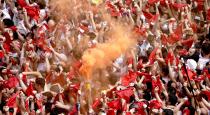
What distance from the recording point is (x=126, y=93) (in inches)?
214

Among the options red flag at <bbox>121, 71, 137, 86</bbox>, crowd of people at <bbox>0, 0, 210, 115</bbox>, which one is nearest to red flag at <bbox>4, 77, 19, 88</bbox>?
crowd of people at <bbox>0, 0, 210, 115</bbox>

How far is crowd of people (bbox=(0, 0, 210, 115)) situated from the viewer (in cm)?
540

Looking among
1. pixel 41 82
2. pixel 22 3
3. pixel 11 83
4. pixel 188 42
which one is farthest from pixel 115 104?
pixel 22 3

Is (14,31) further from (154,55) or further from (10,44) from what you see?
(154,55)

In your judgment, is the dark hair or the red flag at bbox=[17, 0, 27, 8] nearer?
the dark hair

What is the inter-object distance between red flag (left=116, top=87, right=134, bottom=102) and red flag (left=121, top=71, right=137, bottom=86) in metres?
0.19

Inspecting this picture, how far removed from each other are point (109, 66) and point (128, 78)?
0.46 m

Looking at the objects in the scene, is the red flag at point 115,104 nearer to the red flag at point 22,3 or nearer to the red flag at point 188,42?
the red flag at point 188,42

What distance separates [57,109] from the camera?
17.8ft

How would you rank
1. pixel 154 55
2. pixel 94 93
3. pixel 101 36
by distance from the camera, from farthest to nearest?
pixel 101 36, pixel 154 55, pixel 94 93

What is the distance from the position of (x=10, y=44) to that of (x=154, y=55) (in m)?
1.95

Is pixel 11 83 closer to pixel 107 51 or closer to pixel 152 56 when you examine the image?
pixel 107 51

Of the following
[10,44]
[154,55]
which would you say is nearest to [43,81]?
[10,44]

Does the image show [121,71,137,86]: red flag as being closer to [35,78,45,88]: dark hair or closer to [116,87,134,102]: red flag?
[116,87,134,102]: red flag
